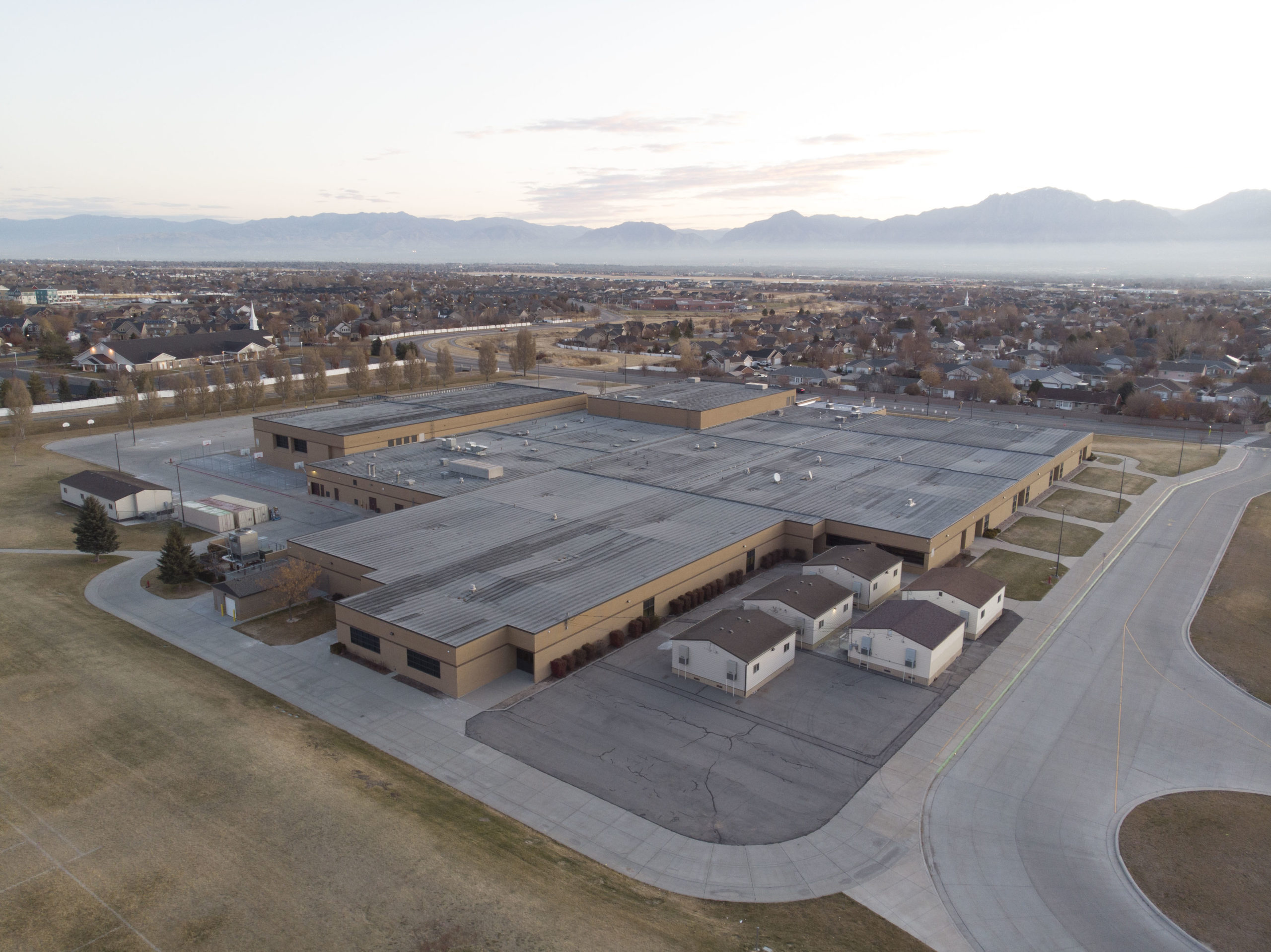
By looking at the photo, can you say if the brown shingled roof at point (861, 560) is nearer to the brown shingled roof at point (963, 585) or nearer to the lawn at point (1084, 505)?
the brown shingled roof at point (963, 585)

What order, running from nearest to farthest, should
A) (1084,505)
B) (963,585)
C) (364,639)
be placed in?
(364,639) → (963,585) → (1084,505)

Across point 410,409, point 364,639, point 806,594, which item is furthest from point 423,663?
point 410,409

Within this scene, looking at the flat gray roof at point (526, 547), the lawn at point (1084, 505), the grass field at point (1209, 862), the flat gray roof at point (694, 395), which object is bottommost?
the grass field at point (1209, 862)

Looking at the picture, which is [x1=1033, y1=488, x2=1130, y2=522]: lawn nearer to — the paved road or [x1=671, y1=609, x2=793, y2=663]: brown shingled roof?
the paved road

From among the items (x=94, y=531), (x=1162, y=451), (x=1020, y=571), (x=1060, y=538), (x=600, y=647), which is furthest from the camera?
(x=1162, y=451)

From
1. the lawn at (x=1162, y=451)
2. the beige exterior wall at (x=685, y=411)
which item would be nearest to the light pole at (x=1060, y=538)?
the lawn at (x=1162, y=451)

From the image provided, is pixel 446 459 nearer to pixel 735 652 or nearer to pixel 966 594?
pixel 735 652

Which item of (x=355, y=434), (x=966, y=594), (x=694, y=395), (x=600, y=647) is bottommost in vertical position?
(x=600, y=647)
